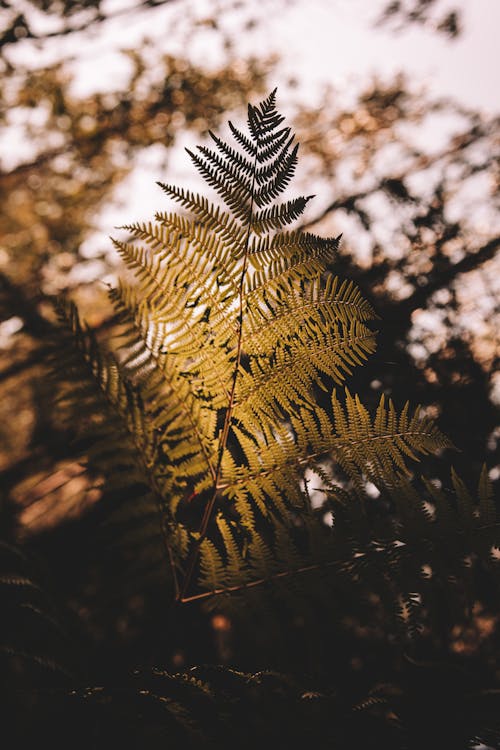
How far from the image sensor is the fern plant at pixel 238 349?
916 millimetres

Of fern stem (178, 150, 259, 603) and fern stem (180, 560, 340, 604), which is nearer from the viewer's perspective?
fern stem (180, 560, 340, 604)

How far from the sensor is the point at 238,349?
99 centimetres

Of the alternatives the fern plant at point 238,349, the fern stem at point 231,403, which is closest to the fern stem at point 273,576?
the fern plant at point 238,349

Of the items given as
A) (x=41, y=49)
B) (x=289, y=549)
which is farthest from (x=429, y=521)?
(x=41, y=49)

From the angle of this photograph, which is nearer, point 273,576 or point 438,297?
point 273,576

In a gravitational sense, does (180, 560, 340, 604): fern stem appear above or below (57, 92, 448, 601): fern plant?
below

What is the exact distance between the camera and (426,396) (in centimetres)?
168

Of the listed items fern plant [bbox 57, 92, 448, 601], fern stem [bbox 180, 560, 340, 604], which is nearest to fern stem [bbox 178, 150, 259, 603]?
fern plant [bbox 57, 92, 448, 601]

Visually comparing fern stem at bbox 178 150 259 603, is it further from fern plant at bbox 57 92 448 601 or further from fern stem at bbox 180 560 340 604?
fern stem at bbox 180 560 340 604

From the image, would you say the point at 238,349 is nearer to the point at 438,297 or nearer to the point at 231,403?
the point at 231,403

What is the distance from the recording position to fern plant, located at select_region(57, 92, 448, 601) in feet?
3.01

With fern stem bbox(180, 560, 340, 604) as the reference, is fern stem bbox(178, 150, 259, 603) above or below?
above

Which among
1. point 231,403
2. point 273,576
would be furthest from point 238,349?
point 273,576

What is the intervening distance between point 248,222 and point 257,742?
1.02 m
